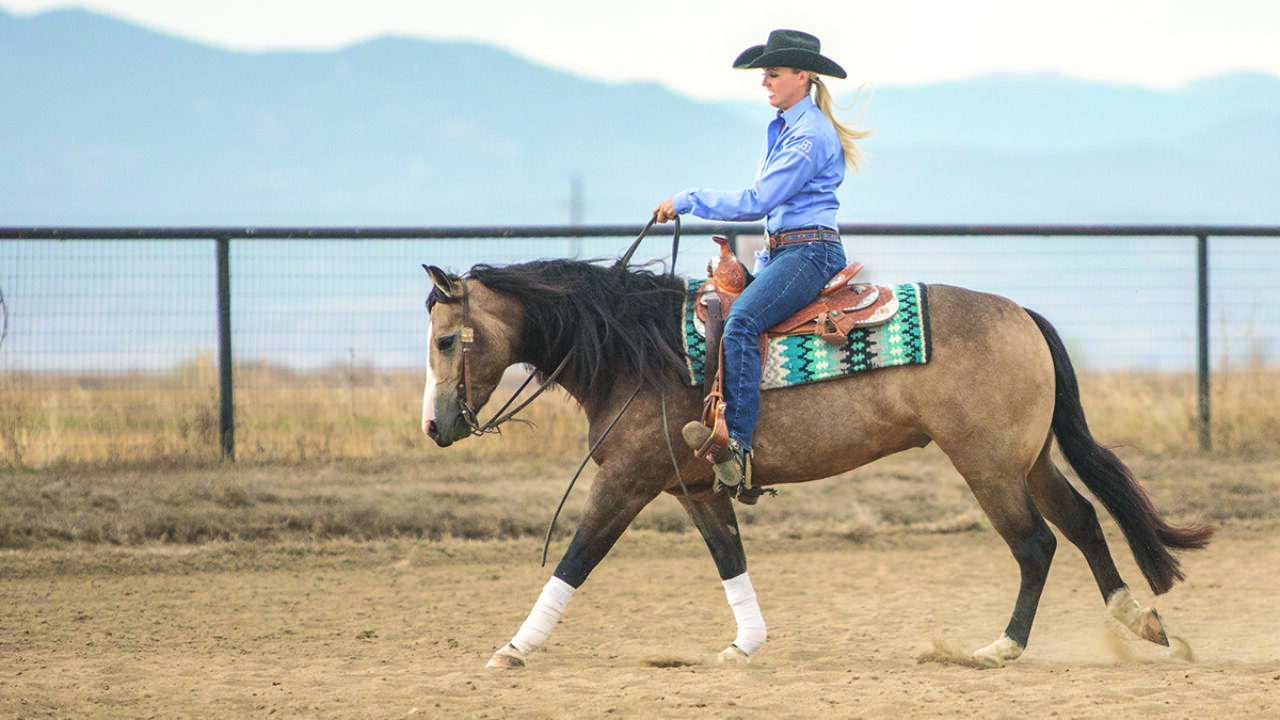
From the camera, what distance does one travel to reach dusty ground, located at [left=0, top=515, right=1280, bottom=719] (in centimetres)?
423

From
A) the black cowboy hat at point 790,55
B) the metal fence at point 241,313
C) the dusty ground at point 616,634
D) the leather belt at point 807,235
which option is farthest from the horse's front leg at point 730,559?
the metal fence at point 241,313

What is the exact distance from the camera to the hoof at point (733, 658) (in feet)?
16.5

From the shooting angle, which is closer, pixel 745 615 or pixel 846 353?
pixel 846 353

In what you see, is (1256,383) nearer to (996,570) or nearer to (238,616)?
(996,570)

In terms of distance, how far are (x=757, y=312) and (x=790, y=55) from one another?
111 centimetres

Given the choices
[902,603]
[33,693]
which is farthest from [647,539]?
[33,693]

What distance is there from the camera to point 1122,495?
213 inches

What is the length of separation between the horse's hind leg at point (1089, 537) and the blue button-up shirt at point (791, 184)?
1485mm

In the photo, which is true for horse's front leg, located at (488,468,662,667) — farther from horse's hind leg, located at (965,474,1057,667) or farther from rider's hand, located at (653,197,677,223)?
horse's hind leg, located at (965,474,1057,667)

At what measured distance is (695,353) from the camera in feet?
16.8

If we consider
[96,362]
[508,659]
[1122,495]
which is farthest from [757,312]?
[96,362]

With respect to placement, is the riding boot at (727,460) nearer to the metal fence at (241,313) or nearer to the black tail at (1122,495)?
the black tail at (1122,495)

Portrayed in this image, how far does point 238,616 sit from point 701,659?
2582mm

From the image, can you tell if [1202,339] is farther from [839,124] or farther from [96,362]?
[96,362]
